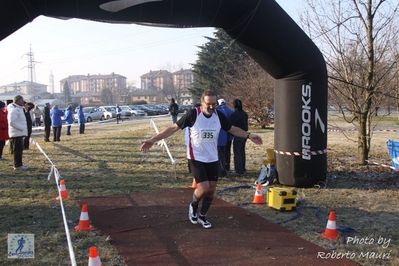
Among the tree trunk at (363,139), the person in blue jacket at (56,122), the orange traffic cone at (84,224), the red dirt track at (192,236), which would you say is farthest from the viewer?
the person in blue jacket at (56,122)

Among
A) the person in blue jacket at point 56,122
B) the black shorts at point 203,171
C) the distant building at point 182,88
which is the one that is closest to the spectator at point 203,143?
the black shorts at point 203,171

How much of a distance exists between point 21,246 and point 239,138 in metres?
6.11

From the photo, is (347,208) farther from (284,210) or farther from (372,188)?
(372,188)

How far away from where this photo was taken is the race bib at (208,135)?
6.02m

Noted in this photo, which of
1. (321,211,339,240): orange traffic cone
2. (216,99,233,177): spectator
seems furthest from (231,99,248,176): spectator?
(321,211,339,240): orange traffic cone

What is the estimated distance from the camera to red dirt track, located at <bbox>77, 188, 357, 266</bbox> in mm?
4930

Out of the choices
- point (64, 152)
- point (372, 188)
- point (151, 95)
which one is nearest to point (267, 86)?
point (64, 152)

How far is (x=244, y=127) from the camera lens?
10.0 m

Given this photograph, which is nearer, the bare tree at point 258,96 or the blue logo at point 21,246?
the blue logo at point 21,246

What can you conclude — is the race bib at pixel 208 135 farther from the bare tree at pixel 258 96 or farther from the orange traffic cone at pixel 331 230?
the bare tree at pixel 258 96

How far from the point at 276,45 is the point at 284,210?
346 cm

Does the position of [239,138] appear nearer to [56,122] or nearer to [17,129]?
[17,129]

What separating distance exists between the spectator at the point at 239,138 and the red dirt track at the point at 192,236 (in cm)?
267

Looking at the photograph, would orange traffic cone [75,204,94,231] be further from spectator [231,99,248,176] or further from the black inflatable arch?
spectator [231,99,248,176]
